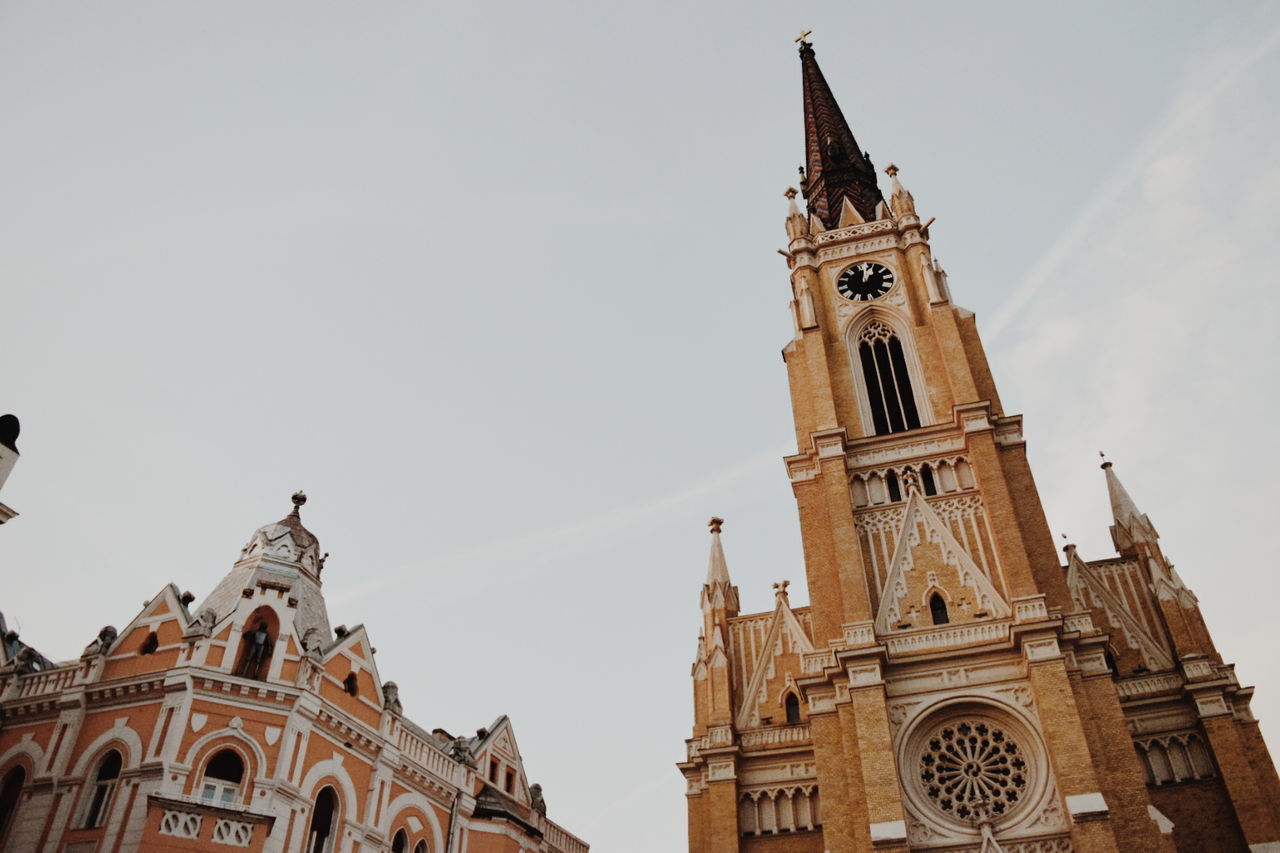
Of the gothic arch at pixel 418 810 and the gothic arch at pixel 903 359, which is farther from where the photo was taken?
the gothic arch at pixel 903 359

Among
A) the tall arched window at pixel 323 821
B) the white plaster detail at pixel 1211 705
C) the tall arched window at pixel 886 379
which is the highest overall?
the tall arched window at pixel 886 379

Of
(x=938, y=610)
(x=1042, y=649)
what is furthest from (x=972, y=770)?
(x=938, y=610)

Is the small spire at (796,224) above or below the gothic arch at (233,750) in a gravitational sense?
above

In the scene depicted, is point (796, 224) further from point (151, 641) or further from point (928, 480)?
point (151, 641)

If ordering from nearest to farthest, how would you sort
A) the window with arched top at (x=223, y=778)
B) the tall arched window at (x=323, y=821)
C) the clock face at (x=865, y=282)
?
1. the window with arched top at (x=223, y=778)
2. the tall arched window at (x=323, y=821)
3. the clock face at (x=865, y=282)

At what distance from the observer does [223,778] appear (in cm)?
2045

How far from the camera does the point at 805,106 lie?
58969 millimetres

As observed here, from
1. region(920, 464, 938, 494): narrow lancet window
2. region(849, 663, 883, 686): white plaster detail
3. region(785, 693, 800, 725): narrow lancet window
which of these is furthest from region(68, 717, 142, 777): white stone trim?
region(920, 464, 938, 494): narrow lancet window

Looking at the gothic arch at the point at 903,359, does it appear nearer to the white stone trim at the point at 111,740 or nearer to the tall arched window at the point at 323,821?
the tall arched window at the point at 323,821

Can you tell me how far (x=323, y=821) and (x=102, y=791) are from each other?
4.92 meters

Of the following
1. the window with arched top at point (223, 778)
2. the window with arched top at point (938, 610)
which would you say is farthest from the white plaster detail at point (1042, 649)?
the window with arched top at point (223, 778)

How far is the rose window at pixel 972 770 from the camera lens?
1068 inches

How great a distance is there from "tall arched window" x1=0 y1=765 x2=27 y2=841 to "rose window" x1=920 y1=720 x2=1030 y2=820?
24179mm

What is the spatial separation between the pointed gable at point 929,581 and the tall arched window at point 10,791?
965 inches
